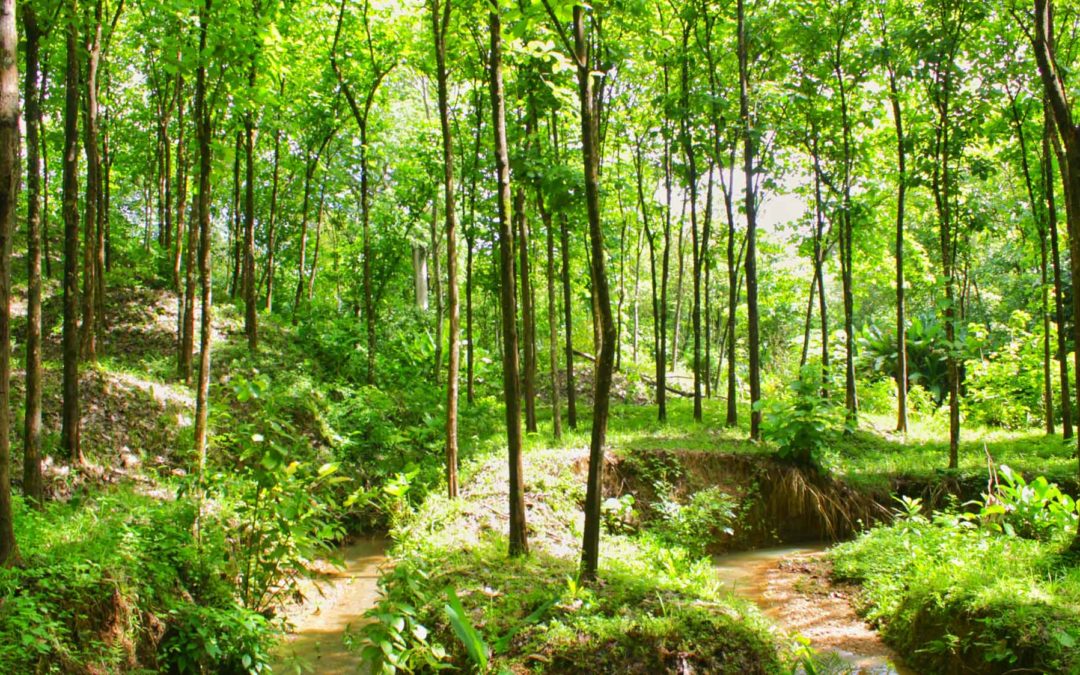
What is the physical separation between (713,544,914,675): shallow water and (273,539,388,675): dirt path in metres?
4.37

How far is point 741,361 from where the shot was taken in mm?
31562

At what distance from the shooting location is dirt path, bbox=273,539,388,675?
6391 millimetres

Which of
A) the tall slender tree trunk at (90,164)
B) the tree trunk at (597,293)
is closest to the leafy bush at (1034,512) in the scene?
the tree trunk at (597,293)

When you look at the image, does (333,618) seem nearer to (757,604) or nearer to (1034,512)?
(757,604)

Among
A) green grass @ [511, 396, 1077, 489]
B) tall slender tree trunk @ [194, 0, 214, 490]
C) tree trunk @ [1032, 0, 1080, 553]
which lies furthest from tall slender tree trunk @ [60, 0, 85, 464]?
tree trunk @ [1032, 0, 1080, 553]

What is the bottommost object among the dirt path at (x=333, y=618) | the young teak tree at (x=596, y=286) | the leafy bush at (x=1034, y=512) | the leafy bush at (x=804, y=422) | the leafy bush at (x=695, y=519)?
the dirt path at (x=333, y=618)

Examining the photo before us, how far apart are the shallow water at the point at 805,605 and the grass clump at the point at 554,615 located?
1120 millimetres

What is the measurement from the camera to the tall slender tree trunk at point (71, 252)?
7.57 meters

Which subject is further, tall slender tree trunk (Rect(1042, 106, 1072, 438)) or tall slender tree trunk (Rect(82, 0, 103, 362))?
tall slender tree trunk (Rect(1042, 106, 1072, 438))

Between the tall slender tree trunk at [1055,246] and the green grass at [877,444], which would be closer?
the green grass at [877,444]

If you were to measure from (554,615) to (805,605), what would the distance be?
13.2 feet

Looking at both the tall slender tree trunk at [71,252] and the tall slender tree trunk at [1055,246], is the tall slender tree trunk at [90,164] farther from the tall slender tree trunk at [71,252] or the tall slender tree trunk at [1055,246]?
the tall slender tree trunk at [1055,246]

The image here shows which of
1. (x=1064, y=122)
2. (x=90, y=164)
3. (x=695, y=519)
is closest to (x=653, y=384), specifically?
(x=695, y=519)

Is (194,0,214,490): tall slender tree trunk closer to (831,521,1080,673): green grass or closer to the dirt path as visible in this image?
the dirt path
